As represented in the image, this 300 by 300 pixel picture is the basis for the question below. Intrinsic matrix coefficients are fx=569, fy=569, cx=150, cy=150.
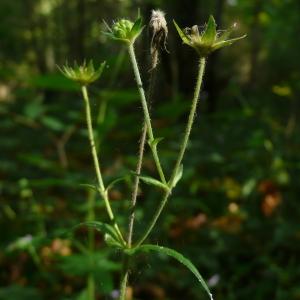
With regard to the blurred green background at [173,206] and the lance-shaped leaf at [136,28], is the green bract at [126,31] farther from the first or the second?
the blurred green background at [173,206]

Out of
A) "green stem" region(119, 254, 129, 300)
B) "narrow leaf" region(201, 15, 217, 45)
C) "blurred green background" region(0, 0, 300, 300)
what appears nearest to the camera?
"narrow leaf" region(201, 15, 217, 45)

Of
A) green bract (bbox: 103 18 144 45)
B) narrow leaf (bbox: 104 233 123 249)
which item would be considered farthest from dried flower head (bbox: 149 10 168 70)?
narrow leaf (bbox: 104 233 123 249)

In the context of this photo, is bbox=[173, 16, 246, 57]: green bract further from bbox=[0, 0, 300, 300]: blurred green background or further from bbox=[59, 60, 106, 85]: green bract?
bbox=[0, 0, 300, 300]: blurred green background

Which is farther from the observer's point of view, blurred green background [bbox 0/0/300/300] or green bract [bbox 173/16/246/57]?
blurred green background [bbox 0/0/300/300]

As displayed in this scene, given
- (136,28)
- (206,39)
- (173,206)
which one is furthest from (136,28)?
(173,206)

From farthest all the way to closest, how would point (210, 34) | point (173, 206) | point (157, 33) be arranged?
1. point (173, 206)
2. point (157, 33)
3. point (210, 34)

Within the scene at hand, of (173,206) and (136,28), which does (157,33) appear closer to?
(136,28)

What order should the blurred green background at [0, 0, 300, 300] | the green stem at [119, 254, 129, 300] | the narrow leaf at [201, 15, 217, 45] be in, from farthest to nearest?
the blurred green background at [0, 0, 300, 300], the green stem at [119, 254, 129, 300], the narrow leaf at [201, 15, 217, 45]

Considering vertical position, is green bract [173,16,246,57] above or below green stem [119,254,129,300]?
above

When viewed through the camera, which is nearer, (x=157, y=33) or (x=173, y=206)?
(x=157, y=33)

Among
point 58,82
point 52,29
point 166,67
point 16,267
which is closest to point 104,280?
point 58,82
